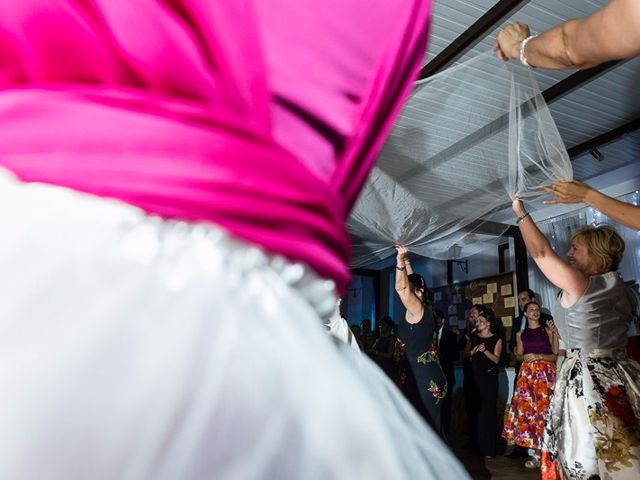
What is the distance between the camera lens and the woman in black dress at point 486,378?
15.7 ft

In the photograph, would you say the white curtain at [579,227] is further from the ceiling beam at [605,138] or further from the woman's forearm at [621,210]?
the woman's forearm at [621,210]

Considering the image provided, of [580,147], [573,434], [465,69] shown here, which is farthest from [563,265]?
[580,147]

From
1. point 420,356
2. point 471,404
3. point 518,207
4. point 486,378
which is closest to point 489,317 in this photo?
point 486,378

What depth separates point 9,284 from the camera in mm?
265

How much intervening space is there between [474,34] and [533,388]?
270cm

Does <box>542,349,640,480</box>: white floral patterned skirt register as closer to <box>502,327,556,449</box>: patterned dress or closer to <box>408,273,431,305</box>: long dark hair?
<box>408,273,431,305</box>: long dark hair

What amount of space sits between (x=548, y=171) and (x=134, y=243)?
6.58 ft

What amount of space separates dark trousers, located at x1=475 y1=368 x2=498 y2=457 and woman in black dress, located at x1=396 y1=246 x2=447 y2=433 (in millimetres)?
1889

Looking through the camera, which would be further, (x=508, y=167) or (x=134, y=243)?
(x=508, y=167)

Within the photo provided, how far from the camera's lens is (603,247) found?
7.45ft

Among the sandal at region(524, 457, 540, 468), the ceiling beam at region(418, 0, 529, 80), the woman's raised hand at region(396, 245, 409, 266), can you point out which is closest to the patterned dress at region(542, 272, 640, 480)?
the woman's raised hand at region(396, 245, 409, 266)

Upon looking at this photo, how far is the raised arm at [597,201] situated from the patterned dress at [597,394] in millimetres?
450

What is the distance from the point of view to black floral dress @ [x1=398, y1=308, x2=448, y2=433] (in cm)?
310

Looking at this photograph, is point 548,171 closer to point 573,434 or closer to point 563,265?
point 563,265
